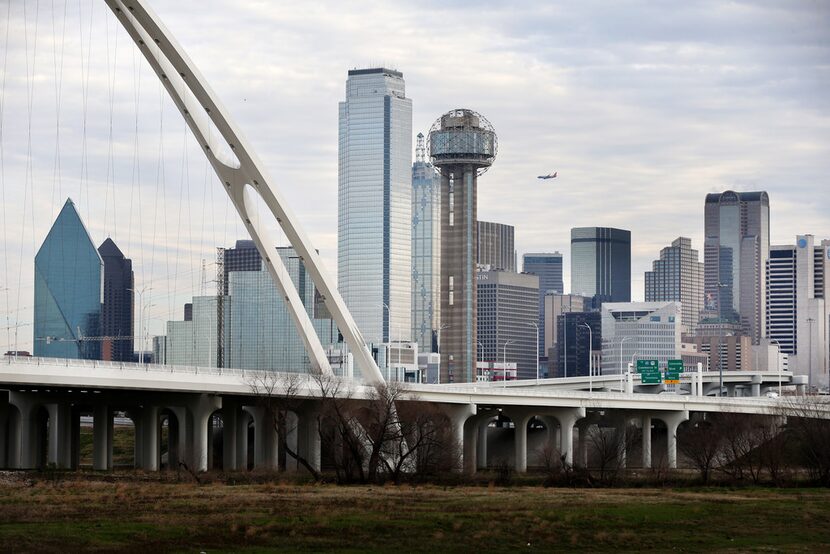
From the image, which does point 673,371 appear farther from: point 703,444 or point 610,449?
point 610,449

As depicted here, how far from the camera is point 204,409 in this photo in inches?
4104

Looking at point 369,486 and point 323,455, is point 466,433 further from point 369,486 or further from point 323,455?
point 369,486

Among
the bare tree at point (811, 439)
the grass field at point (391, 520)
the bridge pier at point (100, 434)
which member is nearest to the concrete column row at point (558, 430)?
the bare tree at point (811, 439)

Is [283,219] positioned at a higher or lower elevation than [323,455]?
higher

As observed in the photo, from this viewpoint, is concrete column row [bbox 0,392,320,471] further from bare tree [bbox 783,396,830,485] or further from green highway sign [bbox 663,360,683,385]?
green highway sign [bbox 663,360,683,385]

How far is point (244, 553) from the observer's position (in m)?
42.8

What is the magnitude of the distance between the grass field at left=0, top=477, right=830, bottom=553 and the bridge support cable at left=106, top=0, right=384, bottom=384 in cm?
3639

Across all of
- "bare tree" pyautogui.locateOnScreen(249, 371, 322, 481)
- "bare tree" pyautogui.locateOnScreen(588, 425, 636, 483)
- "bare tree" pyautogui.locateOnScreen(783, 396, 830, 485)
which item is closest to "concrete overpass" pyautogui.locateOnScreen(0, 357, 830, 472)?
"bare tree" pyautogui.locateOnScreen(249, 371, 322, 481)

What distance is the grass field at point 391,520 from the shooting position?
151ft

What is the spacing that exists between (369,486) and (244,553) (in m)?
35.2

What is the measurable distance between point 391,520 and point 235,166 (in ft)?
184

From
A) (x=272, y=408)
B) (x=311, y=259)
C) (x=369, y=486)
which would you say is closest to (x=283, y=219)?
(x=311, y=259)

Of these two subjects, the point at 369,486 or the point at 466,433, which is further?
the point at 466,433

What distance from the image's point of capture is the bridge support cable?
98.8 metres
